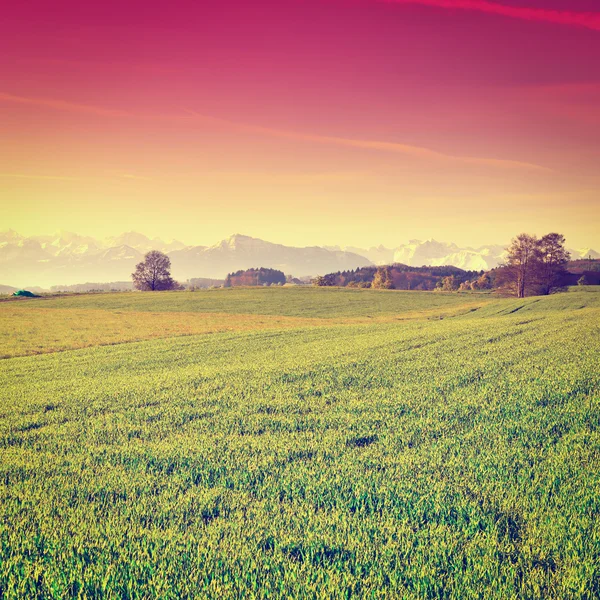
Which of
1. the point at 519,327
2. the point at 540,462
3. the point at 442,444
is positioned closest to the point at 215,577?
the point at 442,444

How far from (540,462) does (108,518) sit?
6323 mm

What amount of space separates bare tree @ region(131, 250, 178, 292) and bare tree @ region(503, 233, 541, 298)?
293 ft

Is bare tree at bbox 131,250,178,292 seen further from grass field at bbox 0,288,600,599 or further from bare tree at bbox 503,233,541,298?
grass field at bbox 0,288,600,599

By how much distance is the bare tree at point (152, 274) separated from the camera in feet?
Answer: 417

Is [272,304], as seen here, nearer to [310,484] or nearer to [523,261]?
[523,261]

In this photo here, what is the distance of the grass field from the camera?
442 cm

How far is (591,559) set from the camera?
14.8ft

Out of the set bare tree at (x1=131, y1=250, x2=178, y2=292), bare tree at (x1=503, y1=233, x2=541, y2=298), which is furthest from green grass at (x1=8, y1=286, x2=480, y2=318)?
bare tree at (x1=131, y1=250, x2=178, y2=292)

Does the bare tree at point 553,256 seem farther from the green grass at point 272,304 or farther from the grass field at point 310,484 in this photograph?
the grass field at point 310,484

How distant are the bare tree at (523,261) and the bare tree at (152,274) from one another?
3521 inches

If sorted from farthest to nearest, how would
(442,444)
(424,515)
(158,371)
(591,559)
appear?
(158,371) → (442,444) → (424,515) → (591,559)

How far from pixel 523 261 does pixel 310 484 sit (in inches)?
3821

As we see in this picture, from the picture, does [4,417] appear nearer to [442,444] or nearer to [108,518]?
[108,518]

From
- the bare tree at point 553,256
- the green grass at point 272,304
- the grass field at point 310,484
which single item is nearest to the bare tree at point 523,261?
the bare tree at point 553,256
